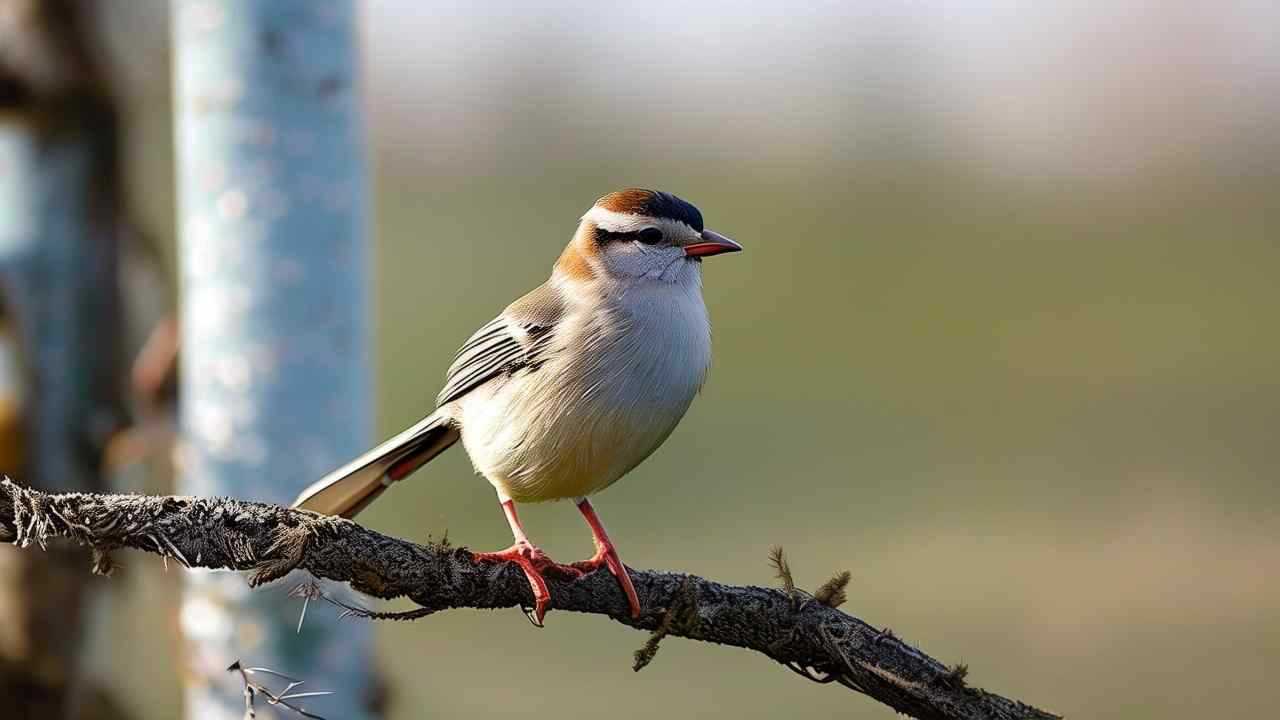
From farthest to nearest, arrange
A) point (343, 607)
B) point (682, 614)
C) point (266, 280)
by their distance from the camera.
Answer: point (266, 280) < point (682, 614) < point (343, 607)

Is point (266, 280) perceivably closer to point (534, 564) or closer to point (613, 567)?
point (534, 564)

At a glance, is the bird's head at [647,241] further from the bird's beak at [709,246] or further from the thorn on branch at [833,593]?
the thorn on branch at [833,593]

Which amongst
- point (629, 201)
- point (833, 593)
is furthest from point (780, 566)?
point (629, 201)

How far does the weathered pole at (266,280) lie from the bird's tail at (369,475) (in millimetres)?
870

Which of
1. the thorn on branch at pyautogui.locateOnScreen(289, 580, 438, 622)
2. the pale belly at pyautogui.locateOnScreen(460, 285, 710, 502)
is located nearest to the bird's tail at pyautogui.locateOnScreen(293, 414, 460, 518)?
the pale belly at pyautogui.locateOnScreen(460, 285, 710, 502)

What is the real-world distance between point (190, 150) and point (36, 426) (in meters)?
2.02

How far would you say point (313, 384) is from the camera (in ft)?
14.4

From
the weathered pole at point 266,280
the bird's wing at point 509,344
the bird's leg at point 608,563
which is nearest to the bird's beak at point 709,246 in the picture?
the bird's wing at point 509,344

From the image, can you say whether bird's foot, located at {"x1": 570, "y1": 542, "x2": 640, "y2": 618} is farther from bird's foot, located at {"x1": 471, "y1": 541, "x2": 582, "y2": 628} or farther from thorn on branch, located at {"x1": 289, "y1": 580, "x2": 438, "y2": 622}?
thorn on branch, located at {"x1": 289, "y1": 580, "x2": 438, "y2": 622}

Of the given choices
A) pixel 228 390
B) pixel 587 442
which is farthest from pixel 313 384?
pixel 587 442

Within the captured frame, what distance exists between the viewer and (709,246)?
12.2 ft

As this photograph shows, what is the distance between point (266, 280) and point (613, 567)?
70.1 inches

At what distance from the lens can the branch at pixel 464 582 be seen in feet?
7.92

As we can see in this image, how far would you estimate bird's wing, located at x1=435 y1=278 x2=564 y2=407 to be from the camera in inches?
145
